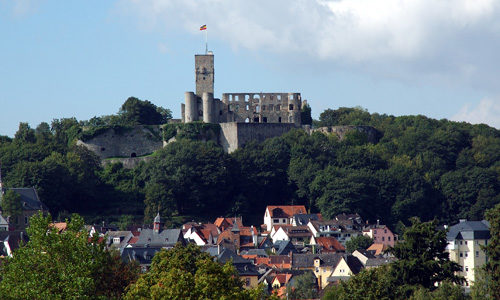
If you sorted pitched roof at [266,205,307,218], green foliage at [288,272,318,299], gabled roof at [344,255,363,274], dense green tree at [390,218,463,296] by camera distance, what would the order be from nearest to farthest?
dense green tree at [390,218,463,296], green foliage at [288,272,318,299], gabled roof at [344,255,363,274], pitched roof at [266,205,307,218]

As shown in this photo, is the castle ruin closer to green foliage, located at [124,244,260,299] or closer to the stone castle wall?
the stone castle wall

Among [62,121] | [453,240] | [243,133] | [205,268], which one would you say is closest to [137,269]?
[205,268]

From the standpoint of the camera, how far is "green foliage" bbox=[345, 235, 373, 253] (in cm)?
8988

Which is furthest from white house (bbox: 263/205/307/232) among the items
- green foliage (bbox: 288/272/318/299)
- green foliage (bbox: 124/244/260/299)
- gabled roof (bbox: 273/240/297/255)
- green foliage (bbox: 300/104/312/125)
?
green foliage (bbox: 124/244/260/299)

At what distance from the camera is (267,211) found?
100625mm

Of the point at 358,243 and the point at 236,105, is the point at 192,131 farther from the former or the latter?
the point at 358,243

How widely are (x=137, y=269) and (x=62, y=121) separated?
66.8 meters

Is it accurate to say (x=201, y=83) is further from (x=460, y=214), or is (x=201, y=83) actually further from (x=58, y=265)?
(x=58, y=265)

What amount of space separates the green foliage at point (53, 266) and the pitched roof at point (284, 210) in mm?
58854

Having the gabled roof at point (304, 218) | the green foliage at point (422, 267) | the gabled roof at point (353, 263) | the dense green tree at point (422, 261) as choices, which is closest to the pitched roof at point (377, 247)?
the gabled roof at point (353, 263)

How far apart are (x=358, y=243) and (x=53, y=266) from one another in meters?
52.9

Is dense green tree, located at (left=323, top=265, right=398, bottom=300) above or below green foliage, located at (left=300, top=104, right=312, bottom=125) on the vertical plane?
below

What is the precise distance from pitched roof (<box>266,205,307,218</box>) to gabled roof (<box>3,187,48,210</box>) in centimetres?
1924

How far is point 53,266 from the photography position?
39312 mm
